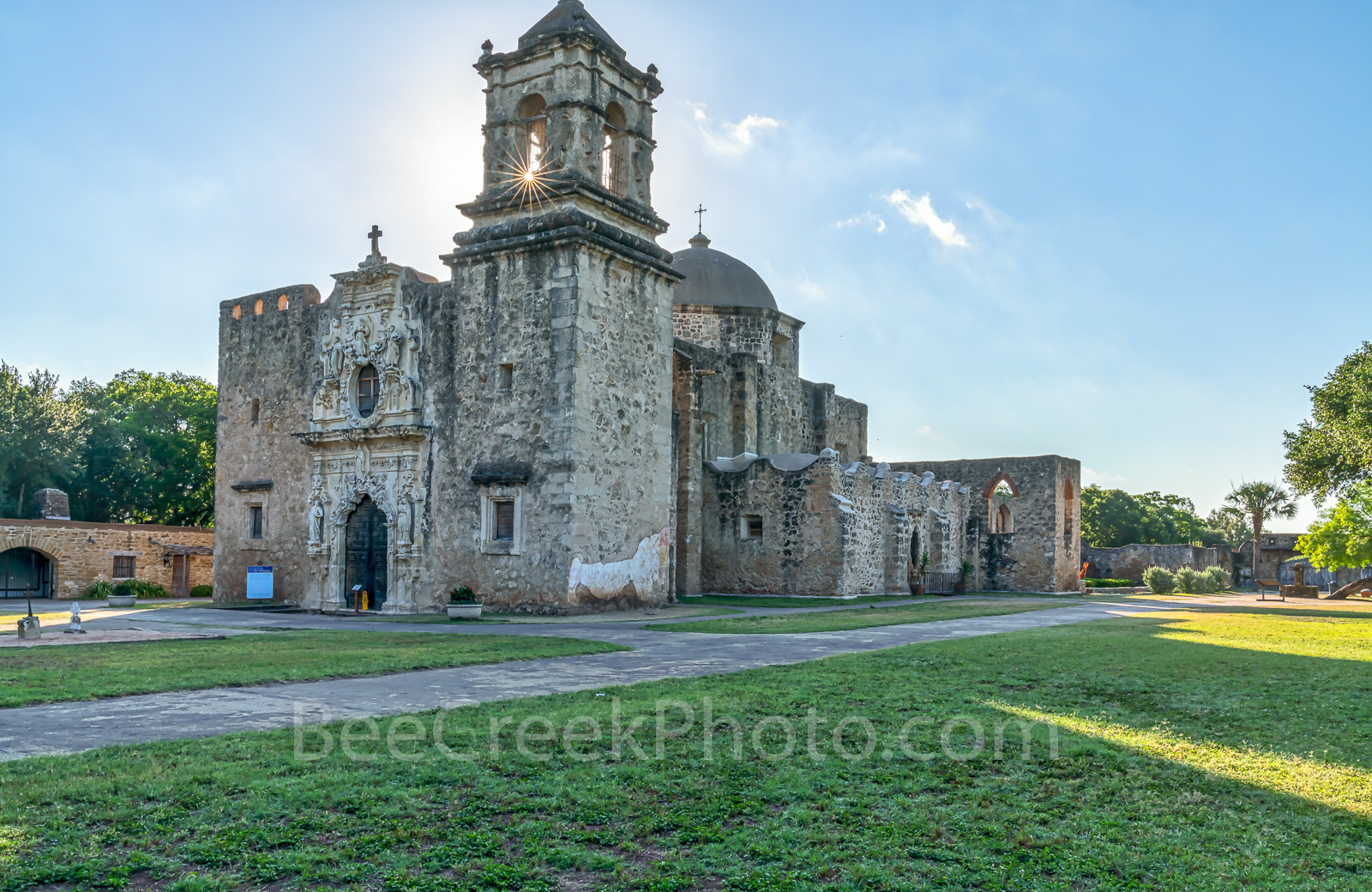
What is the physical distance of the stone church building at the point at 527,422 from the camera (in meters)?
21.0

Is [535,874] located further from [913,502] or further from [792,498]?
[913,502]

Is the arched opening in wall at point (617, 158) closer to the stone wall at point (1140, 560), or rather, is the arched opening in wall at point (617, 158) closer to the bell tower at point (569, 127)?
the bell tower at point (569, 127)

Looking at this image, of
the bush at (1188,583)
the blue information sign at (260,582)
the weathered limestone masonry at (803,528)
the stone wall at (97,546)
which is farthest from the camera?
the bush at (1188,583)

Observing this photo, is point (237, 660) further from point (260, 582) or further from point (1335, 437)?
point (1335, 437)

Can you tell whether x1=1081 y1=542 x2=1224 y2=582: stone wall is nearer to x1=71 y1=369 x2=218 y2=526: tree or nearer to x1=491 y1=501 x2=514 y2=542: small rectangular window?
x1=491 y1=501 x2=514 y2=542: small rectangular window

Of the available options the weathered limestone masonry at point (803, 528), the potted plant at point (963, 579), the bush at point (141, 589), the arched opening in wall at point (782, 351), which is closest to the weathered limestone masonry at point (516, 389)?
the weathered limestone masonry at point (803, 528)

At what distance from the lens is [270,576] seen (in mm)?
24828

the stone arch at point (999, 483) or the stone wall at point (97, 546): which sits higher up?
the stone arch at point (999, 483)

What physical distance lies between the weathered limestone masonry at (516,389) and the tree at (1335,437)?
18.5 meters

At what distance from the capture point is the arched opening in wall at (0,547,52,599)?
30.6 meters

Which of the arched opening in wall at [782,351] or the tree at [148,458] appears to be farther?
the tree at [148,458]

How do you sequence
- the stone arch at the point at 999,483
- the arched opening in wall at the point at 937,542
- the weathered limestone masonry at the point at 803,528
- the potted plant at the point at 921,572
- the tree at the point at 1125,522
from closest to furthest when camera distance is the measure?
the weathered limestone masonry at the point at 803,528 < the potted plant at the point at 921,572 < the arched opening in wall at the point at 937,542 < the stone arch at the point at 999,483 < the tree at the point at 1125,522

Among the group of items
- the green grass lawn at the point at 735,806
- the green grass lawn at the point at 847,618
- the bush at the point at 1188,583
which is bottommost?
the bush at the point at 1188,583

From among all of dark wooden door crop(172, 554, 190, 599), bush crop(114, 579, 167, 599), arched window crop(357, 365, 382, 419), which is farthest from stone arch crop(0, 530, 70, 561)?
arched window crop(357, 365, 382, 419)
